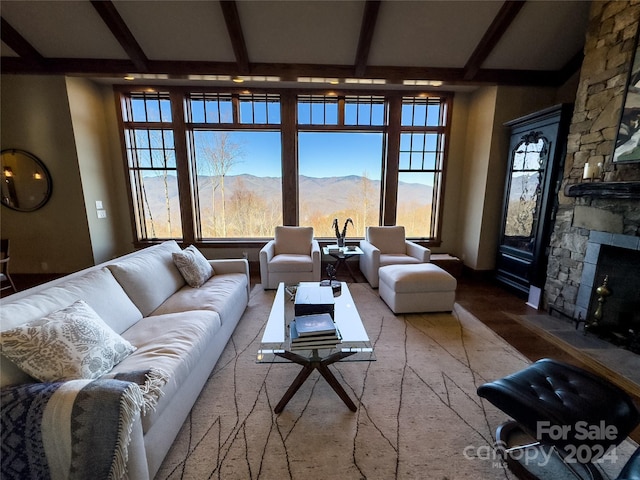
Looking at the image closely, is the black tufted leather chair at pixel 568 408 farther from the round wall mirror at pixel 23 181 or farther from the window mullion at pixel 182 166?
the round wall mirror at pixel 23 181

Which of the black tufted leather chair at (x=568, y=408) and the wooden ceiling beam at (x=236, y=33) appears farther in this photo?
the wooden ceiling beam at (x=236, y=33)

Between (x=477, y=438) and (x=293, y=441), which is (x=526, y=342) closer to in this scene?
(x=477, y=438)

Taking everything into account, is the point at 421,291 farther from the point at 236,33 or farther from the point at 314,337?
the point at 236,33

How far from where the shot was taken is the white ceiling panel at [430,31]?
113 inches

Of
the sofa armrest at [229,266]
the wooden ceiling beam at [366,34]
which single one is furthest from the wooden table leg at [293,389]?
the wooden ceiling beam at [366,34]


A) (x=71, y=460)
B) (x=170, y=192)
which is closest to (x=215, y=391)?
(x=71, y=460)

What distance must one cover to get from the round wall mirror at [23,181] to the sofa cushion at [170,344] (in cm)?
343

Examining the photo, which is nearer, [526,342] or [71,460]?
[71,460]

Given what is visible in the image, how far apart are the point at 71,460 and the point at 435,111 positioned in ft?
17.3

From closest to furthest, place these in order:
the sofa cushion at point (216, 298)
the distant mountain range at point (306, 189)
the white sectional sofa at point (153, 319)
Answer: the white sectional sofa at point (153, 319)
the sofa cushion at point (216, 298)
the distant mountain range at point (306, 189)

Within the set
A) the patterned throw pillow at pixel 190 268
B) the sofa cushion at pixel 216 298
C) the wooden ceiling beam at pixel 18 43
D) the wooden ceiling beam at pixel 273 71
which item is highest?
the wooden ceiling beam at pixel 18 43

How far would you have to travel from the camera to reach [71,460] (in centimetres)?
99

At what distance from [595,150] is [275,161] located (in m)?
3.86

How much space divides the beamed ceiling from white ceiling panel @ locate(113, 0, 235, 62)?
1 centimetres
